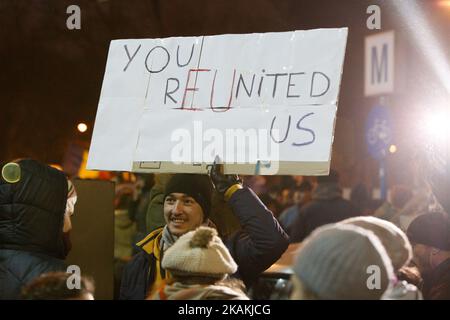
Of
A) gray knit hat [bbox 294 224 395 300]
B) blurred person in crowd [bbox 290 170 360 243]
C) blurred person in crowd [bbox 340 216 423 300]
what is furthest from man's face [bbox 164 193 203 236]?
blurred person in crowd [bbox 290 170 360 243]

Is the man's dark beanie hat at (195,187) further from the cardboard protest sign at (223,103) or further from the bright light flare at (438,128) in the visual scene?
the bright light flare at (438,128)

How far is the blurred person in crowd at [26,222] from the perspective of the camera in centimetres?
307

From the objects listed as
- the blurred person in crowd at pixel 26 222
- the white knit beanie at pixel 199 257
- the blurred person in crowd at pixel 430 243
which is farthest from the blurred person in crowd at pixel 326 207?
the white knit beanie at pixel 199 257

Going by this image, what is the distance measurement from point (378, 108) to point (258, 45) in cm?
757

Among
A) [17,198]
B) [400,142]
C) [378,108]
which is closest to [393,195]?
[378,108]

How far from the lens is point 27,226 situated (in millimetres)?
3113

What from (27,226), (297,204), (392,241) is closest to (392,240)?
(392,241)

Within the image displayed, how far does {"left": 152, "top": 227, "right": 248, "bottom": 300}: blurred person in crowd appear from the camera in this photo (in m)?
2.57

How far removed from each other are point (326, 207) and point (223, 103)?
295 centimetres

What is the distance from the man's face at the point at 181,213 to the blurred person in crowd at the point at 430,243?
3.28ft

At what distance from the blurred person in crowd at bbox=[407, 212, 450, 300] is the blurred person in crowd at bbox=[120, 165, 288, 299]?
0.77 meters

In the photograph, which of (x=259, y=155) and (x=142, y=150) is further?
(x=142, y=150)

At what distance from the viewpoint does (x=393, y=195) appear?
7.05 metres
